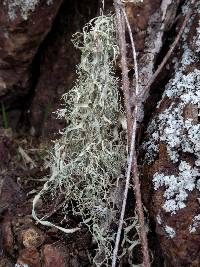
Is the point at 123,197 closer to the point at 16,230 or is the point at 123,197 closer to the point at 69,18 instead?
the point at 16,230

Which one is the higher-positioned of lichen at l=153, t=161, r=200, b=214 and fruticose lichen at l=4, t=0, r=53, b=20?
fruticose lichen at l=4, t=0, r=53, b=20

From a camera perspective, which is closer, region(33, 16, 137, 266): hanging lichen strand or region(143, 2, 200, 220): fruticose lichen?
region(143, 2, 200, 220): fruticose lichen

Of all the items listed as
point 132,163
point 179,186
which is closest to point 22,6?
point 132,163

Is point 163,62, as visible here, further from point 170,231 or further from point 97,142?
point 170,231

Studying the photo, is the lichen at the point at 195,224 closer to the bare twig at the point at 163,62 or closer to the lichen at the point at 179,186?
the lichen at the point at 179,186

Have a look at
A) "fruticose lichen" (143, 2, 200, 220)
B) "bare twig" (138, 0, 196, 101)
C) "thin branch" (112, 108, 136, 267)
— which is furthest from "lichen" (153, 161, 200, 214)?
"bare twig" (138, 0, 196, 101)

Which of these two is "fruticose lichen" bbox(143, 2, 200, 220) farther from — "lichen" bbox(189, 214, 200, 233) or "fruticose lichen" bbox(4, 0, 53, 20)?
"fruticose lichen" bbox(4, 0, 53, 20)

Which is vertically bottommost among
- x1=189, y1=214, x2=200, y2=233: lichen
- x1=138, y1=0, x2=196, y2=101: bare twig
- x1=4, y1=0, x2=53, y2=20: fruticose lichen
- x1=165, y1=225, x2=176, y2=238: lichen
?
x1=165, y1=225, x2=176, y2=238: lichen

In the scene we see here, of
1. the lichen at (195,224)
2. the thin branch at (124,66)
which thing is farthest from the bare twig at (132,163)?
the lichen at (195,224)
